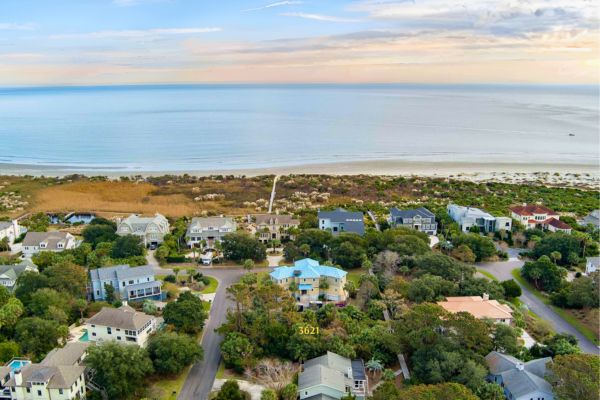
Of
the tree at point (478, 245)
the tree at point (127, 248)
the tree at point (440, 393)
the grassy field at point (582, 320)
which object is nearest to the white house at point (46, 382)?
the tree at point (440, 393)

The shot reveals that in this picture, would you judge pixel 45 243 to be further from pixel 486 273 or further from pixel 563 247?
pixel 563 247

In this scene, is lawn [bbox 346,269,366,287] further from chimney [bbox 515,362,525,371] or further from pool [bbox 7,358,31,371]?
pool [bbox 7,358,31,371]

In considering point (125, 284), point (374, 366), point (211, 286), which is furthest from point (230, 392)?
point (125, 284)

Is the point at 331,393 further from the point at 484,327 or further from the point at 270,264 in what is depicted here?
the point at 270,264

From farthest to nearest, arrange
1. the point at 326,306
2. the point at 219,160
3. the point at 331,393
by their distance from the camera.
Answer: the point at 219,160 < the point at 326,306 < the point at 331,393

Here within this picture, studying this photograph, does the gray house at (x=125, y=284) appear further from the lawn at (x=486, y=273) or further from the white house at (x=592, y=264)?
the white house at (x=592, y=264)

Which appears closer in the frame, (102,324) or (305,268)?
(102,324)

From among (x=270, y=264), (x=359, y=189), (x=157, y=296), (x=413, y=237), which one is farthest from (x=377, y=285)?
(x=359, y=189)
